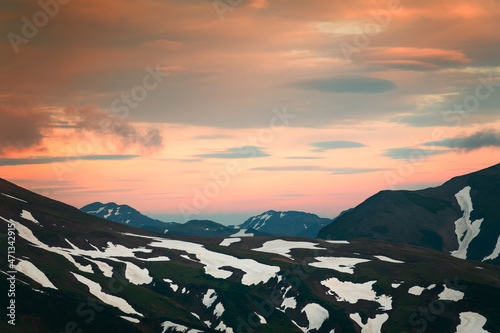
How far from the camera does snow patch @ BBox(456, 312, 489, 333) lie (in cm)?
16900

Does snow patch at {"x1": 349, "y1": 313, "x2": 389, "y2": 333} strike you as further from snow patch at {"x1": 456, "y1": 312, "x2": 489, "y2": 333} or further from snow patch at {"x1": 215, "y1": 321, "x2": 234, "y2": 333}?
snow patch at {"x1": 215, "y1": 321, "x2": 234, "y2": 333}

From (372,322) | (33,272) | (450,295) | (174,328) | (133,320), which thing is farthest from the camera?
(450,295)

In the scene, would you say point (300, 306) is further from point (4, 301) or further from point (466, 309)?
point (4, 301)

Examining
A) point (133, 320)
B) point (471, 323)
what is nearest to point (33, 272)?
point (133, 320)

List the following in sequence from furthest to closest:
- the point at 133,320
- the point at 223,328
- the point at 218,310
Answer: the point at 218,310 < the point at 223,328 < the point at 133,320

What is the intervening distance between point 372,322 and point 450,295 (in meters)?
29.1

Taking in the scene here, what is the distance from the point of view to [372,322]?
7377 inches

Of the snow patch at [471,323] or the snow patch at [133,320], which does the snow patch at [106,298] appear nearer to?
the snow patch at [133,320]

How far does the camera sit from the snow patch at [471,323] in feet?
554

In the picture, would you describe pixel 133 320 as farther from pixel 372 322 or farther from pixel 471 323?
pixel 471 323

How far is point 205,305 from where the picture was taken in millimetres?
199500

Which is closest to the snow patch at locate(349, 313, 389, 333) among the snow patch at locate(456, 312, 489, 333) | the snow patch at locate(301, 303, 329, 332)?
the snow patch at locate(301, 303, 329, 332)

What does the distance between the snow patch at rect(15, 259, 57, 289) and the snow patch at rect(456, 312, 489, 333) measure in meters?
128

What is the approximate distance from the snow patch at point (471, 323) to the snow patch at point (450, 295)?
877cm
